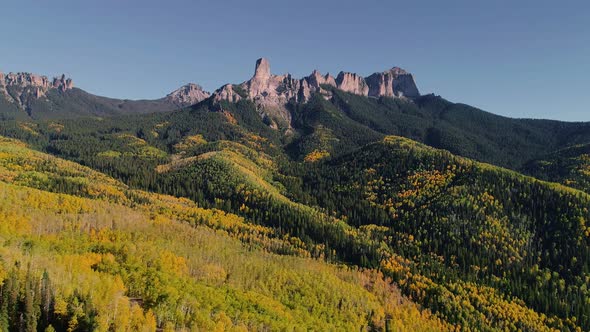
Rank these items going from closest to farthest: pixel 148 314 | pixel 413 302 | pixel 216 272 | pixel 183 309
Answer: pixel 148 314 → pixel 183 309 → pixel 216 272 → pixel 413 302

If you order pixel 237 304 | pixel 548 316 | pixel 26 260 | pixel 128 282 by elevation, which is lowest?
pixel 548 316

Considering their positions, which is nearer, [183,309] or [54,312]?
[54,312]

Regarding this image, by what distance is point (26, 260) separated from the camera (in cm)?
9288

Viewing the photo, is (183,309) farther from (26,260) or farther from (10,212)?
(10,212)

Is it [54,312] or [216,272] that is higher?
[54,312]

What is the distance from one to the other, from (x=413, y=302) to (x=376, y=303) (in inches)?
976

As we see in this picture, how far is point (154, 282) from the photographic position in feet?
363

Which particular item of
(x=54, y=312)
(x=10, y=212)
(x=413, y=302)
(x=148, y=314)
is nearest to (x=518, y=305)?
(x=413, y=302)

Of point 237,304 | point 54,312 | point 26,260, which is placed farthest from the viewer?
point 237,304

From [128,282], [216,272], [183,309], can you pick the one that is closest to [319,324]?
[216,272]

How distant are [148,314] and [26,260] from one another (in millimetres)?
32252

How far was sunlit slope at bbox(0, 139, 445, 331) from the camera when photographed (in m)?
78.9

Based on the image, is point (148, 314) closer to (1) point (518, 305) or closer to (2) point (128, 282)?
(2) point (128, 282)

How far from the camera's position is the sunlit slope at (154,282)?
78.9 m
